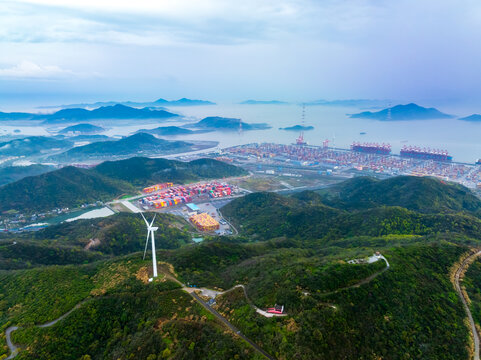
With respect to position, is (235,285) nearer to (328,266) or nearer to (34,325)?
(328,266)

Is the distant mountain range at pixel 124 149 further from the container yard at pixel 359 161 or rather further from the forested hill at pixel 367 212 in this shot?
the forested hill at pixel 367 212

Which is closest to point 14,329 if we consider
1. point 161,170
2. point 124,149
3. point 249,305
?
point 249,305

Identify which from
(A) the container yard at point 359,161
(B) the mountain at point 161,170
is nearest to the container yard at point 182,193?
(B) the mountain at point 161,170

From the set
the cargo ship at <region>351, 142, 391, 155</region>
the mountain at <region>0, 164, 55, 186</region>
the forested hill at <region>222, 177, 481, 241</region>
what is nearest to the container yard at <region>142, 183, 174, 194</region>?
the forested hill at <region>222, 177, 481, 241</region>

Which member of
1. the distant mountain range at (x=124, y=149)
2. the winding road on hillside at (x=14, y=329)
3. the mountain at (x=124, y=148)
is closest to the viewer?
the winding road on hillside at (x=14, y=329)

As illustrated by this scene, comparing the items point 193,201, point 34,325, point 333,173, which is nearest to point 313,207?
point 193,201

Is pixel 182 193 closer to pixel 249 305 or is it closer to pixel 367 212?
pixel 367 212
